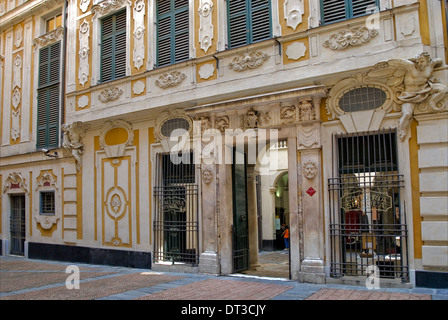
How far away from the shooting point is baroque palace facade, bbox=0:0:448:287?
8062 mm

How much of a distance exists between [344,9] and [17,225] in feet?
45.6

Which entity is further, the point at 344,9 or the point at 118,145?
the point at 118,145

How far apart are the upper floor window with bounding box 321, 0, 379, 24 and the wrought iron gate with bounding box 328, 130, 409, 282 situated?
253cm

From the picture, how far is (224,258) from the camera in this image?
10250mm

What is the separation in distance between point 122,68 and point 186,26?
8.24 ft

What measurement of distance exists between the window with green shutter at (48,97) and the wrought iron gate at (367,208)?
10050 mm

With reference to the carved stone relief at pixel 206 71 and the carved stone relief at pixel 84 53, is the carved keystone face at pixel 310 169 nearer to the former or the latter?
the carved stone relief at pixel 206 71

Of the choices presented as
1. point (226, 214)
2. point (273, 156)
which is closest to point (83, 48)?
point (226, 214)

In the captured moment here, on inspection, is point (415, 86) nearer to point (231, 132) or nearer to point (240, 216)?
point (231, 132)

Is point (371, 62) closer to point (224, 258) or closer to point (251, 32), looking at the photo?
point (251, 32)

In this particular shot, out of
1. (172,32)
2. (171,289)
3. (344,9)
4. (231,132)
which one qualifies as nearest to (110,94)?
(172,32)

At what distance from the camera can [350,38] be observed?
28.2 ft

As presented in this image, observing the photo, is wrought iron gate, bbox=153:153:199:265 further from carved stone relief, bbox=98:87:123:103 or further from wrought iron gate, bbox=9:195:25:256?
wrought iron gate, bbox=9:195:25:256

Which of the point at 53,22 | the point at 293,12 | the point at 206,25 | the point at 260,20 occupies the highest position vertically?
the point at 53,22
